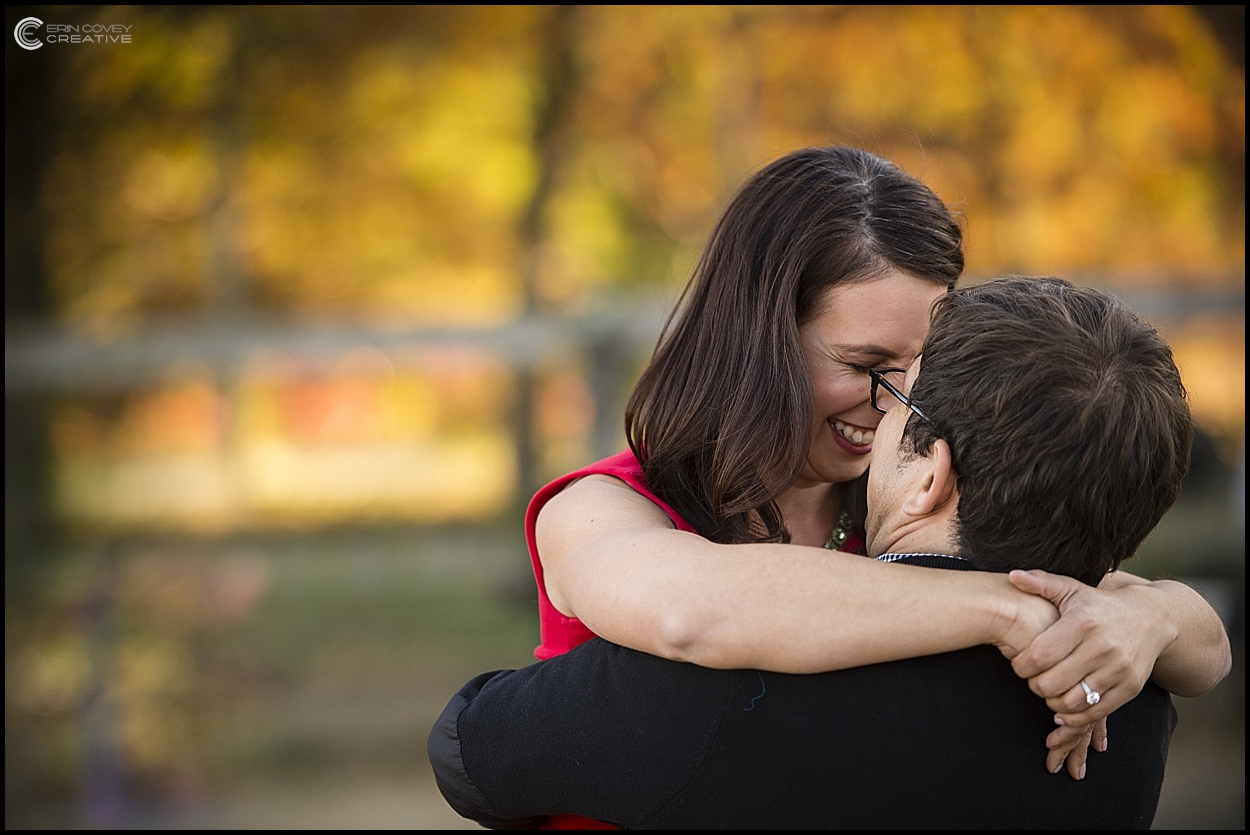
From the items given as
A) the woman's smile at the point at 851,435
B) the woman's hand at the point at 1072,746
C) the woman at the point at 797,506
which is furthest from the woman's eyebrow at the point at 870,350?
the woman's hand at the point at 1072,746

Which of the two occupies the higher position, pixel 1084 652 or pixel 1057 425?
pixel 1057 425

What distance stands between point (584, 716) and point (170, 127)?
5659 millimetres

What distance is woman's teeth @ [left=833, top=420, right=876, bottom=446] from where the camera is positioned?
1802 mm

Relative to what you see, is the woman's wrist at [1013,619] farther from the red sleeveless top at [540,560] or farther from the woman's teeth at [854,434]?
the woman's teeth at [854,434]

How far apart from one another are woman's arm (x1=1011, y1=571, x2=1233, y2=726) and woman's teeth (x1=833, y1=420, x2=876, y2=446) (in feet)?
1.81

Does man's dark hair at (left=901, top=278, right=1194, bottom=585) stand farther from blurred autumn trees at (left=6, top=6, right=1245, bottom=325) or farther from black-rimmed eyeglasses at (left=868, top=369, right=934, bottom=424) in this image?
blurred autumn trees at (left=6, top=6, right=1245, bottom=325)

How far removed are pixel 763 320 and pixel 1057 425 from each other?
63 cm

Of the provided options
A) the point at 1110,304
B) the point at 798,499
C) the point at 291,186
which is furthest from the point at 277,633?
the point at 1110,304

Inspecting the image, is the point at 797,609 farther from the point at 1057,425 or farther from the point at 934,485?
the point at 1057,425

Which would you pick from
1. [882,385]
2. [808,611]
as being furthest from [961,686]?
[882,385]

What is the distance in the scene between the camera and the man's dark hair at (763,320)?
1650 millimetres

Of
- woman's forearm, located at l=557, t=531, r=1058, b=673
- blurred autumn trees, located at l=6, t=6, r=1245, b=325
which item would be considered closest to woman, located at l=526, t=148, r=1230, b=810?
woman's forearm, located at l=557, t=531, r=1058, b=673

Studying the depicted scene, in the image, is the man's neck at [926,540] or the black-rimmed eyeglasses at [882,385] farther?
the black-rimmed eyeglasses at [882,385]

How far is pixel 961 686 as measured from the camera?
46.0 inches
